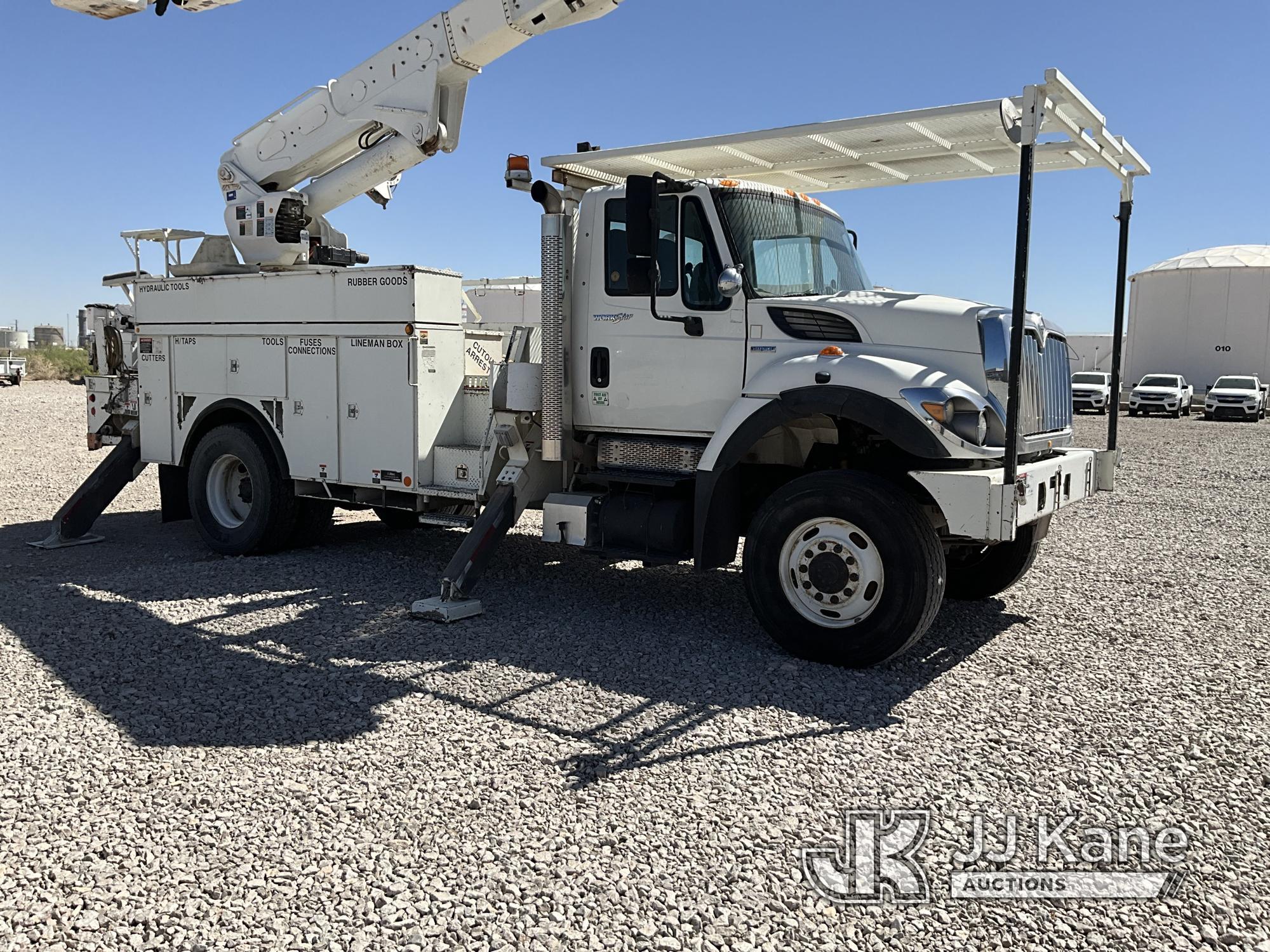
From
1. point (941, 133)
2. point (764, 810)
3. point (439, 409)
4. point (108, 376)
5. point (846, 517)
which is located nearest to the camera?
point (764, 810)

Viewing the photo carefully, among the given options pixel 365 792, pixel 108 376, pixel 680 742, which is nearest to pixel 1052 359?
pixel 680 742

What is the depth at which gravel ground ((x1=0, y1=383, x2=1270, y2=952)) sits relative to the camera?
337cm

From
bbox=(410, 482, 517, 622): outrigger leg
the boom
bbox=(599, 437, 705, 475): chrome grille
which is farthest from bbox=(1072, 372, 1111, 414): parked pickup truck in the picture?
bbox=(410, 482, 517, 622): outrigger leg

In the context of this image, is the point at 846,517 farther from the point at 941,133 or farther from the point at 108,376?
the point at 108,376

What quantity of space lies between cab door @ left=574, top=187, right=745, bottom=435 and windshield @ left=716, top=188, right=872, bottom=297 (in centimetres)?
16

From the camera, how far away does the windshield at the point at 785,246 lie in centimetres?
666

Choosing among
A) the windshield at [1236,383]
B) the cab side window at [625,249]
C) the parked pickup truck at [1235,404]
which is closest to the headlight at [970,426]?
the cab side window at [625,249]

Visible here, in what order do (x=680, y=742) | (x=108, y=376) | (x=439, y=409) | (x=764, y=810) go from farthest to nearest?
(x=108, y=376) → (x=439, y=409) → (x=680, y=742) → (x=764, y=810)

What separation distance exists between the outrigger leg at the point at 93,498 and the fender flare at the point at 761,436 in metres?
6.16

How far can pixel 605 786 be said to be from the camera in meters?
4.36

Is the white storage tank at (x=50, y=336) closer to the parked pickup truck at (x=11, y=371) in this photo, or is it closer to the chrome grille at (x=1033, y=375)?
the parked pickup truck at (x=11, y=371)

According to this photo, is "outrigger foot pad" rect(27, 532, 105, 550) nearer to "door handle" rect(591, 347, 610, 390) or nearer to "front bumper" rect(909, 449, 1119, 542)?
"door handle" rect(591, 347, 610, 390)

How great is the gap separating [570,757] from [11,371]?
40.2 meters

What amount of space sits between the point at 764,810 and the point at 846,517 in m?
2.19
